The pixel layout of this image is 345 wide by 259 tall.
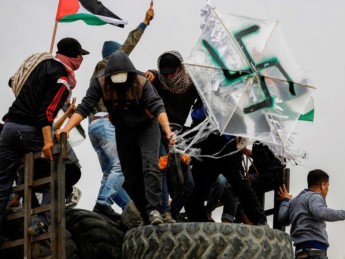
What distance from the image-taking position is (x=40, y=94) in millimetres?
10688

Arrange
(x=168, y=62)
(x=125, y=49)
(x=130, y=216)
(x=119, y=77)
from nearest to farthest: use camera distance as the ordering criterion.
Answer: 1. (x=119, y=77)
2. (x=168, y=62)
3. (x=130, y=216)
4. (x=125, y=49)

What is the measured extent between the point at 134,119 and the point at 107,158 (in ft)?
5.29

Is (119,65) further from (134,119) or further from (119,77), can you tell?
(134,119)

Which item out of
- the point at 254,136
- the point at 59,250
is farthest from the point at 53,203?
the point at 254,136

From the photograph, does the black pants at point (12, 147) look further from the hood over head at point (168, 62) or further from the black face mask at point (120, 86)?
the hood over head at point (168, 62)

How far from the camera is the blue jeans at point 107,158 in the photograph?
38.9 feet

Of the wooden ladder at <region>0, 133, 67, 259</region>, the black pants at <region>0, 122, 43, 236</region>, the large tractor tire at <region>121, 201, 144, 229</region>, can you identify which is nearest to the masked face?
the wooden ladder at <region>0, 133, 67, 259</region>

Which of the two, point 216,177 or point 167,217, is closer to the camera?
point 167,217

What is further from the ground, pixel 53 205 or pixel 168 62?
pixel 168 62

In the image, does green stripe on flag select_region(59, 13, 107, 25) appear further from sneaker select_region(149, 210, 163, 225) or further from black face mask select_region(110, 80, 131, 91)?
sneaker select_region(149, 210, 163, 225)

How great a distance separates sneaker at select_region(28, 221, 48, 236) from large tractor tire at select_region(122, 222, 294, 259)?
930 mm

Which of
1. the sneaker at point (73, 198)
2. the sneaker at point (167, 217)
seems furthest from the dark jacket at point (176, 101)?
the sneaker at point (73, 198)

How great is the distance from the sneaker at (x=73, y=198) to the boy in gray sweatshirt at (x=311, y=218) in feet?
8.28

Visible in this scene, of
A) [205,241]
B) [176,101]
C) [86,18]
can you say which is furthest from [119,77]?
[86,18]
